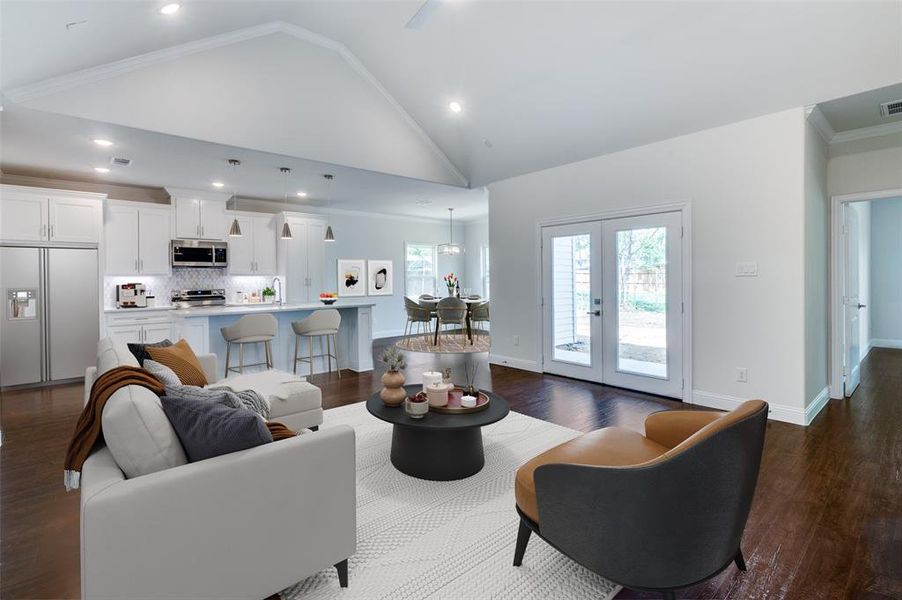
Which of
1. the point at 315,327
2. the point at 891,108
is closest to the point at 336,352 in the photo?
the point at 315,327

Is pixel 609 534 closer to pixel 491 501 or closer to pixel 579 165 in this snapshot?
pixel 491 501

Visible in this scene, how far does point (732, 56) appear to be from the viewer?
3467 mm

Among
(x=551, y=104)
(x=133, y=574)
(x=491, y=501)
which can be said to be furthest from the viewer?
(x=551, y=104)

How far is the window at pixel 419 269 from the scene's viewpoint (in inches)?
399

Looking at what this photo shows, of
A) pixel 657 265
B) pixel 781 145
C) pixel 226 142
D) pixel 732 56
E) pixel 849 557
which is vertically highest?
pixel 732 56

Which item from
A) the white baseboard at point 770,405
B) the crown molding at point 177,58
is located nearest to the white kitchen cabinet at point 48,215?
the crown molding at point 177,58

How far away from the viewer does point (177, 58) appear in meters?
3.90

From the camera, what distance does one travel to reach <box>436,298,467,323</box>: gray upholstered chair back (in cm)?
770

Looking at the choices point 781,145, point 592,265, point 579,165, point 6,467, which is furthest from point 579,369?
point 6,467

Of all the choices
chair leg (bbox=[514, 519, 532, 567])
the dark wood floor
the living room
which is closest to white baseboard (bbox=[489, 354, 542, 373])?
the living room

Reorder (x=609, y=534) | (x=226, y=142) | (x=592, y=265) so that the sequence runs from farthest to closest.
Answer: (x=592, y=265) → (x=226, y=142) → (x=609, y=534)

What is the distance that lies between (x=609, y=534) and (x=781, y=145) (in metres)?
3.94

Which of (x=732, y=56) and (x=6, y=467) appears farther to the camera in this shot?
(x=732, y=56)

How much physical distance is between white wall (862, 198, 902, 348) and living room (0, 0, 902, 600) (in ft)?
0.40
